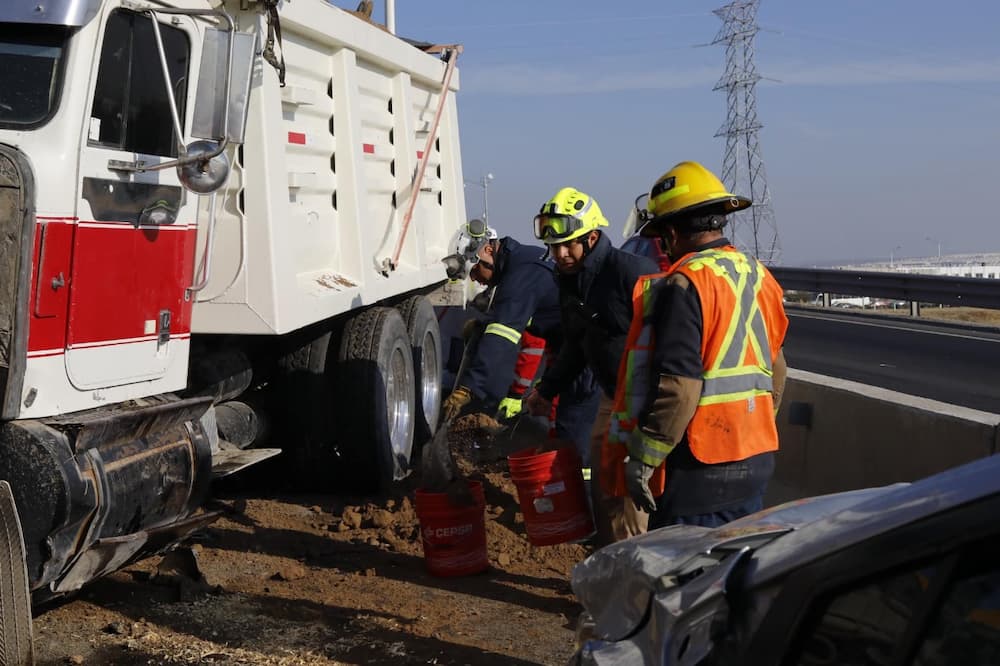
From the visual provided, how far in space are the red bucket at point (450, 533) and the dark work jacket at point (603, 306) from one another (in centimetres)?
95

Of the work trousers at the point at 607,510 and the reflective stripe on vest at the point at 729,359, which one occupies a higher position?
the reflective stripe on vest at the point at 729,359

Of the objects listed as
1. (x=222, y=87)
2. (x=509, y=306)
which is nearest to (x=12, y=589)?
(x=222, y=87)

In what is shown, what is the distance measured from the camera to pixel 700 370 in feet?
13.7

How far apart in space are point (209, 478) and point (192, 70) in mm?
1782

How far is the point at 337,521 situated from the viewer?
24.9ft

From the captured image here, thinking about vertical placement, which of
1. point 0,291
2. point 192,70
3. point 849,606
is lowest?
point 849,606

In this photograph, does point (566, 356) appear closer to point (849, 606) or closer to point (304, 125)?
point (304, 125)

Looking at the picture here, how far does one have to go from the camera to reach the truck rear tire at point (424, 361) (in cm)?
987

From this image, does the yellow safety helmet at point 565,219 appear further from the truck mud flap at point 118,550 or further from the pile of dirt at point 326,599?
the truck mud flap at point 118,550

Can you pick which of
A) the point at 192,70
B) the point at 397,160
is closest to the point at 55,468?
the point at 192,70

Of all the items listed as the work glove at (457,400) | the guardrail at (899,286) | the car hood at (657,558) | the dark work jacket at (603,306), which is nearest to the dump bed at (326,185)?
the work glove at (457,400)

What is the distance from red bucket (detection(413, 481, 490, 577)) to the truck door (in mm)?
1415

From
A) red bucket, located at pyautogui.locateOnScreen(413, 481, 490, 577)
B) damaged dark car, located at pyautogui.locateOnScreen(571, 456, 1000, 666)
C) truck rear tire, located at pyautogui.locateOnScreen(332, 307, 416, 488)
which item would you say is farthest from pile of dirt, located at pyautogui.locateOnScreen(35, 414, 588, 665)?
damaged dark car, located at pyautogui.locateOnScreen(571, 456, 1000, 666)

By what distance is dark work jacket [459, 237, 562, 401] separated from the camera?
270 inches
